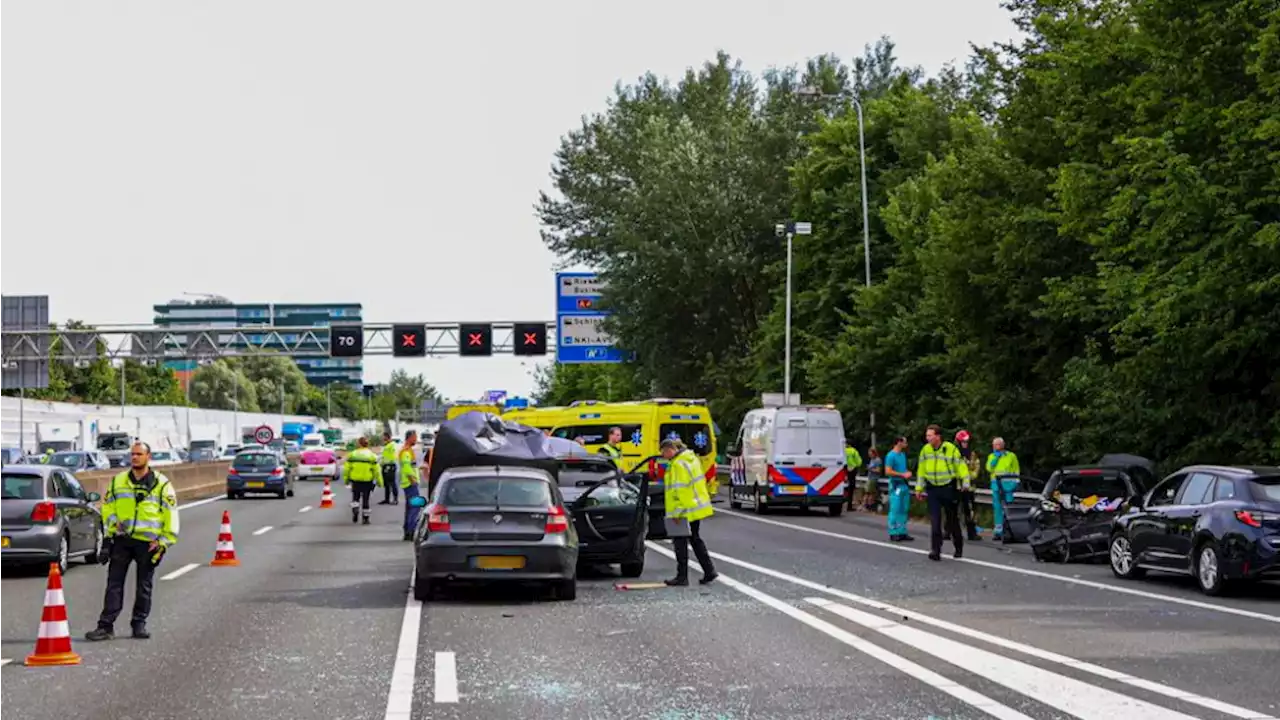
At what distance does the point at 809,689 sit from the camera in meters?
11.1

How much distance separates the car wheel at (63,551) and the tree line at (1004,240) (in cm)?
1540

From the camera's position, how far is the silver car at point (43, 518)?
2111cm

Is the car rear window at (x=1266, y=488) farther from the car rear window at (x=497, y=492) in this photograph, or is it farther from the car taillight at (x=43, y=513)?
the car taillight at (x=43, y=513)

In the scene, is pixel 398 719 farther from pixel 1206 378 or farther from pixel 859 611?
pixel 1206 378

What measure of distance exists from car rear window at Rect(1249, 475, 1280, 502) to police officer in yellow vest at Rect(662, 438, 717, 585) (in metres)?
5.74

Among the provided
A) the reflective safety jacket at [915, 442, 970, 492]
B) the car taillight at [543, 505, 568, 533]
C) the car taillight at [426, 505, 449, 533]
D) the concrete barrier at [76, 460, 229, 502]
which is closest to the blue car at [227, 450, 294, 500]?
the concrete barrier at [76, 460, 229, 502]

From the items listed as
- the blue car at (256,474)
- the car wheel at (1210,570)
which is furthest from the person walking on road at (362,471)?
the car wheel at (1210,570)

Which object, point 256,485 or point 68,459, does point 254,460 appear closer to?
point 256,485

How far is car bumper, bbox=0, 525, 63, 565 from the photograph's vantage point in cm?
2100

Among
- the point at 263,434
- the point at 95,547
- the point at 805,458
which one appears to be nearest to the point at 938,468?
the point at 95,547

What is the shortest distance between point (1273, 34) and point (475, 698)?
18046 mm

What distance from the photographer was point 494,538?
56.7ft


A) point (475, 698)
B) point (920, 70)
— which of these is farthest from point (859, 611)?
point (920, 70)

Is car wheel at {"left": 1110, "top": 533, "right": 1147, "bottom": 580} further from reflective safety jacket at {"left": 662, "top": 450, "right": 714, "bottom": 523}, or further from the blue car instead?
the blue car
